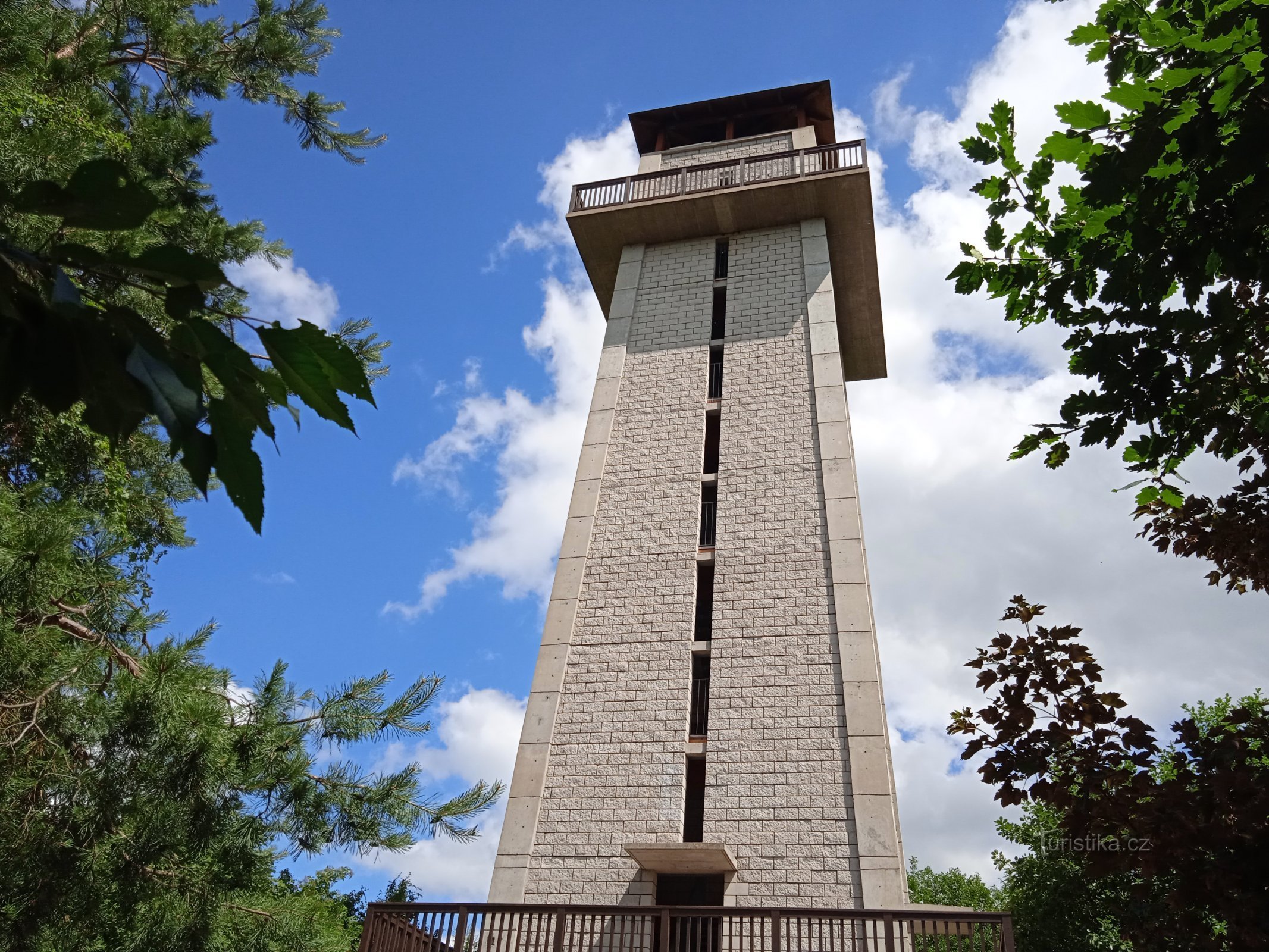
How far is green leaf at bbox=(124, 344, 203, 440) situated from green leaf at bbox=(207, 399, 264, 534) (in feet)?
0.16

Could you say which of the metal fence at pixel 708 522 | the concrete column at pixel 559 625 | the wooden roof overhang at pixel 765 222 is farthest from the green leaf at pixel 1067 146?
the wooden roof overhang at pixel 765 222

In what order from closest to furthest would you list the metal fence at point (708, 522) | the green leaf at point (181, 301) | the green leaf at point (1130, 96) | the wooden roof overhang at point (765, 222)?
the green leaf at point (181, 301)
the green leaf at point (1130, 96)
the metal fence at point (708, 522)
the wooden roof overhang at point (765, 222)

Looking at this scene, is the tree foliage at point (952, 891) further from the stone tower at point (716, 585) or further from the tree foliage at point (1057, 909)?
the stone tower at point (716, 585)

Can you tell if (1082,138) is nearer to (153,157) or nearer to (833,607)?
(153,157)

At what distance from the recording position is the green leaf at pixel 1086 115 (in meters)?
2.97

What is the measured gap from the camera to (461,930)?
8852 millimetres

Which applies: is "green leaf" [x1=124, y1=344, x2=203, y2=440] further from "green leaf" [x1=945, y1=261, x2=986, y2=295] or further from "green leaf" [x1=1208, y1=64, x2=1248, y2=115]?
"green leaf" [x1=945, y1=261, x2=986, y2=295]

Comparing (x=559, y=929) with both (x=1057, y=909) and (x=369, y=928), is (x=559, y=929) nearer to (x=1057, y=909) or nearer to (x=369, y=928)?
(x=369, y=928)

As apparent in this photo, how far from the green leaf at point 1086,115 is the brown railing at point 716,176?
15384mm

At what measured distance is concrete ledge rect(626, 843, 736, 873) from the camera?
10703mm

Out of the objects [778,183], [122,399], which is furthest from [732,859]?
[778,183]

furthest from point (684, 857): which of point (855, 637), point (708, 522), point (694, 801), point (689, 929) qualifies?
point (708, 522)

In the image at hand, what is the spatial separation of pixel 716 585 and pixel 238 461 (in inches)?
495

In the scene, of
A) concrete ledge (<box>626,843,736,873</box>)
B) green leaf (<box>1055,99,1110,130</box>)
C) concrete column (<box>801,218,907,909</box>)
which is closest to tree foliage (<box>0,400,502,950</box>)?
concrete ledge (<box>626,843,736,873</box>)
